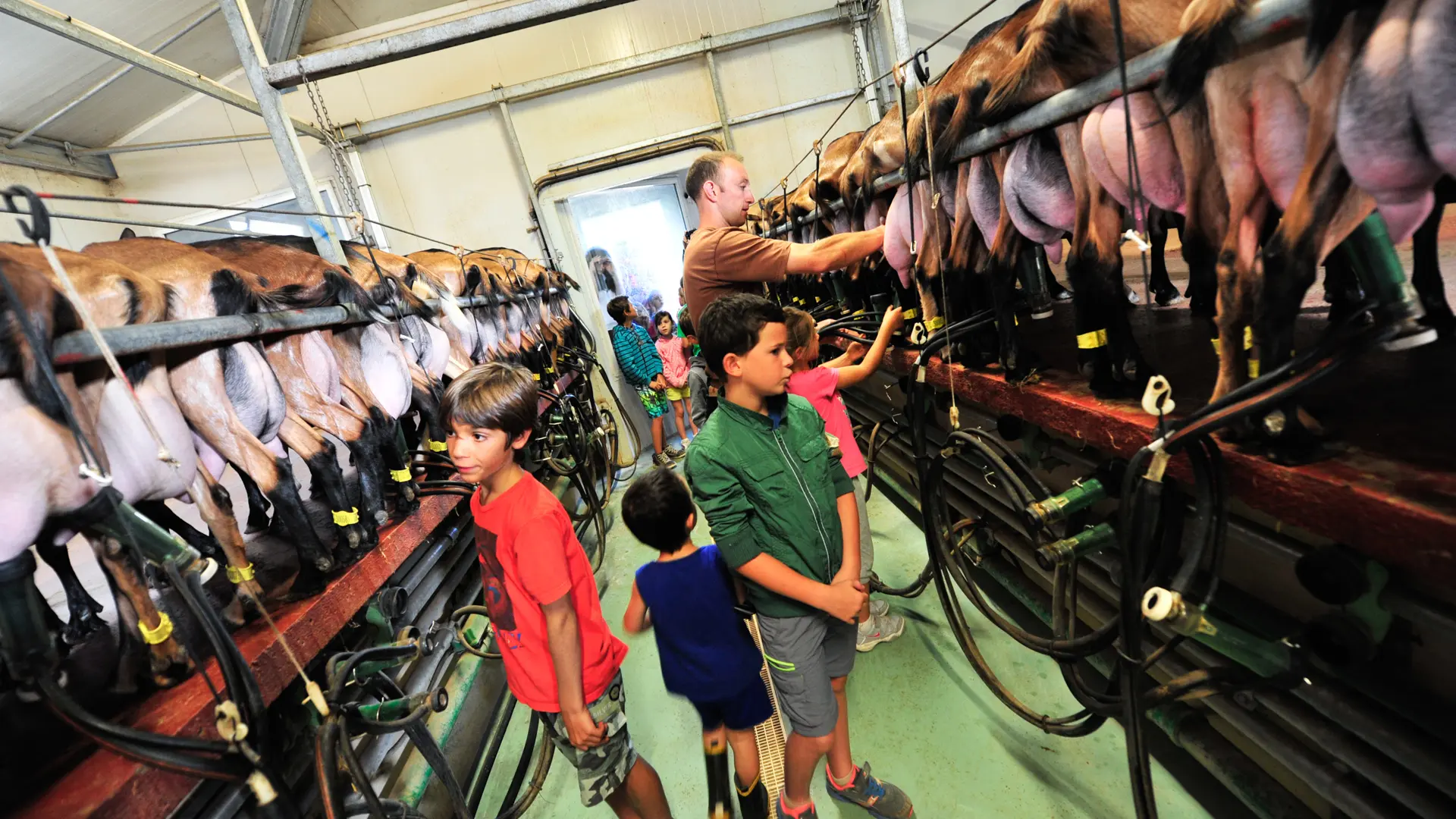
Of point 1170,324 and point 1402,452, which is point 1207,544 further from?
point 1170,324

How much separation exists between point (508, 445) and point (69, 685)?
142cm

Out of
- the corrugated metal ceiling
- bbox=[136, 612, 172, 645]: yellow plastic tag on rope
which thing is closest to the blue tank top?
bbox=[136, 612, 172, 645]: yellow plastic tag on rope

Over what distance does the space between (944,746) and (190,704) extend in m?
2.27

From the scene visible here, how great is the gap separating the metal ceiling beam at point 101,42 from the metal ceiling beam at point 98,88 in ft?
9.50

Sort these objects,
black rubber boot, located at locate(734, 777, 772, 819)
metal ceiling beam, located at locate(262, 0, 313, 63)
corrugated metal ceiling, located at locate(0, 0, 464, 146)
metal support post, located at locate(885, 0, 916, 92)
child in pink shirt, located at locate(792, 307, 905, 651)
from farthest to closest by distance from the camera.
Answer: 1. corrugated metal ceiling, located at locate(0, 0, 464, 146)
2. metal ceiling beam, located at locate(262, 0, 313, 63)
3. metal support post, located at locate(885, 0, 916, 92)
4. child in pink shirt, located at locate(792, 307, 905, 651)
5. black rubber boot, located at locate(734, 777, 772, 819)

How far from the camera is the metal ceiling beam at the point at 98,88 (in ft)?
17.0

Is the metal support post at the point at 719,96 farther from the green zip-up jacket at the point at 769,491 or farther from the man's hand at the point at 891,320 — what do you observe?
the green zip-up jacket at the point at 769,491

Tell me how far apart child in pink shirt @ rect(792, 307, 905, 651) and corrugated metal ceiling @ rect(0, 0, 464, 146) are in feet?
21.5

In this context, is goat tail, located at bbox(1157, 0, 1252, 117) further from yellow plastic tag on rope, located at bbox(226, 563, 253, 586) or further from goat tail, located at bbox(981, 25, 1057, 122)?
yellow plastic tag on rope, located at bbox(226, 563, 253, 586)

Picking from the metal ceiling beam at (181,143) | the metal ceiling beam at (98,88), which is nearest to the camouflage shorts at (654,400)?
the metal ceiling beam at (181,143)

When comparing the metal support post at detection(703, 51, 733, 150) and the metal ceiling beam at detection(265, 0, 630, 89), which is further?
the metal support post at detection(703, 51, 733, 150)

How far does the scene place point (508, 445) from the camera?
5.04 ft

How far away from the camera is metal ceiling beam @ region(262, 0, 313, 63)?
3.91 m

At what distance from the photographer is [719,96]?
6.83m
